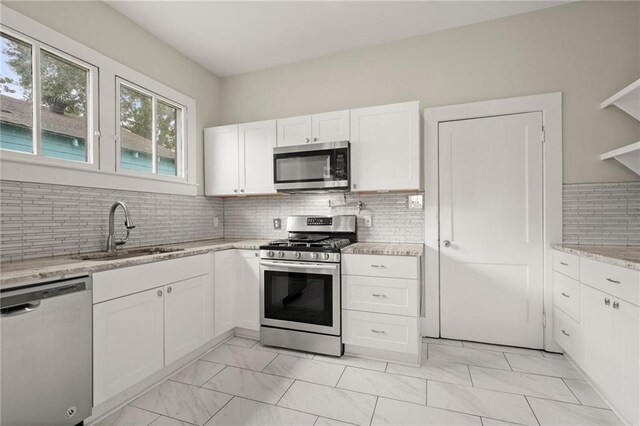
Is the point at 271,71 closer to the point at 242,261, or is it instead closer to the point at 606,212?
the point at 242,261

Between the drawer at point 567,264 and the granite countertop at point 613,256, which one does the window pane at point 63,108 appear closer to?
the granite countertop at point 613,256

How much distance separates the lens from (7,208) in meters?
1.81

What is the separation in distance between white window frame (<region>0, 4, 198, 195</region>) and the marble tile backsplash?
67mm

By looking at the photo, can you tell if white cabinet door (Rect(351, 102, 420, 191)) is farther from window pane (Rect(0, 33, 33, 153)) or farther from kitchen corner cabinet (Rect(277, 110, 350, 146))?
window pane (Rect(0, 33, 33, 153))

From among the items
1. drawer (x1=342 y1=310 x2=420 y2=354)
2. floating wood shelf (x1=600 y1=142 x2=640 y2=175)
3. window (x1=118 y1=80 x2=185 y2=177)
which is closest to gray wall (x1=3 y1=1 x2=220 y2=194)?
window (x1=118 y1=80 x2=185 y2=177)

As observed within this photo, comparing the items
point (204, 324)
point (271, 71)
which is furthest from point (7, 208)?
point (271, 71)

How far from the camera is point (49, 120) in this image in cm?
203

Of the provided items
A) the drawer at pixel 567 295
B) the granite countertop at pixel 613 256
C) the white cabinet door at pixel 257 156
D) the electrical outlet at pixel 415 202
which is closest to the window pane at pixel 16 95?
the white cabinet door at pixel 257 156

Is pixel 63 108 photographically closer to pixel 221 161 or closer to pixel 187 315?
pixel 221 161

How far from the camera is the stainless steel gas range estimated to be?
2434 millimetres

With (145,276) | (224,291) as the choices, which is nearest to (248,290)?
(224,291)

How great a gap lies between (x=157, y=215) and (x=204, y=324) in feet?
3.63

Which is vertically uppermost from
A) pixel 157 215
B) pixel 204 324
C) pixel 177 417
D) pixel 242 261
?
pixel 157 215

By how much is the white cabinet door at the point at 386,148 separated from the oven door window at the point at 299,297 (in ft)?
3.01
